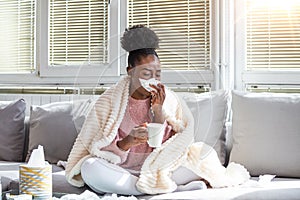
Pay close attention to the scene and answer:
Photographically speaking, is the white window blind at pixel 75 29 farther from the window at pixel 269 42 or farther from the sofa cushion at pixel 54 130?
the window at pixel 269 42

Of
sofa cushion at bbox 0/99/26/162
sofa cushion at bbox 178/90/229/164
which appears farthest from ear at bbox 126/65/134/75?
sofa cushion at bbox 0/99/26/162

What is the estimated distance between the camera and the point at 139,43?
1.88 meters

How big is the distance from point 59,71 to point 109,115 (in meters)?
1.54

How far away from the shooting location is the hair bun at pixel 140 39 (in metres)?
1.88

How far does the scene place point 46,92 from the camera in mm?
3492

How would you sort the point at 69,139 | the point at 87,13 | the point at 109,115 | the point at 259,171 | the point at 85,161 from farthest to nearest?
the point at 87,13
the point at 69,139
the point at 259,171
the point at 85,161
the point at 109,115

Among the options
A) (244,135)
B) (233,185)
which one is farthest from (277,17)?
(233,185)

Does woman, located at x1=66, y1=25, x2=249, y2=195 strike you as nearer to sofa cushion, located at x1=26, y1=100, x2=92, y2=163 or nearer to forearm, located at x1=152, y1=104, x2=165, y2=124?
forearm, located at x1=152, y1=104, x2=165, y2=124

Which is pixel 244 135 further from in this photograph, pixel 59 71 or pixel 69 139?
pixel 59 71

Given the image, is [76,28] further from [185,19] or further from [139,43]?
[139,43]

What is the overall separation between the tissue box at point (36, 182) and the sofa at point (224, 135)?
506 mm

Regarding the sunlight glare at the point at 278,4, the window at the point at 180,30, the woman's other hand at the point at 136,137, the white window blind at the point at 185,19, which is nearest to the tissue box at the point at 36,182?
the woman's other hand at the point at 136,137

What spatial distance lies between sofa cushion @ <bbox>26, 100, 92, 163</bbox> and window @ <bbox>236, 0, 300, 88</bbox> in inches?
40.1

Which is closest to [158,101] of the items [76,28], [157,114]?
[157,114]
